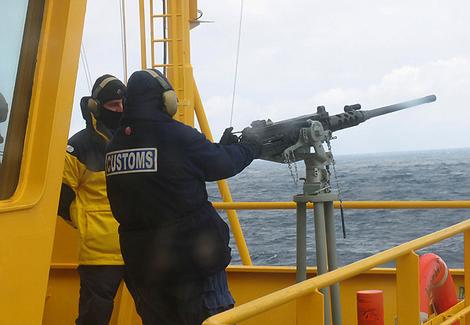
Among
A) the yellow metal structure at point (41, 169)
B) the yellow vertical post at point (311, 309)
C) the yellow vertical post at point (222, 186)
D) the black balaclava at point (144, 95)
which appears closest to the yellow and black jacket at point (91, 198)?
the black balaclava at point (144, 95)

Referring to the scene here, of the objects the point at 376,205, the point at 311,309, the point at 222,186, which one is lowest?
the point at 311,309

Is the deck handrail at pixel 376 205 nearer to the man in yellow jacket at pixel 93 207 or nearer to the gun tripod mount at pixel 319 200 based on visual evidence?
the gun tripod mount at pixel 319 200

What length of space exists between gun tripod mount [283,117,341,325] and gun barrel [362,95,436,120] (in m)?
0.42

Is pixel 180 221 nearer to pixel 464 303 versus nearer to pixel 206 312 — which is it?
pixel 206 312

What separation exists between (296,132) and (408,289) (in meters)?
0.97

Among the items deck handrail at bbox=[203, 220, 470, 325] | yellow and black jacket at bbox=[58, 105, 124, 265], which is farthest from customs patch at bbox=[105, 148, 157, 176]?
deck handrail at bbox=[203, 220, 470, 325]

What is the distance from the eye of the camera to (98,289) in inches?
144

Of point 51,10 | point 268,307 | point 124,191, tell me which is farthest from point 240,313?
point 124,191

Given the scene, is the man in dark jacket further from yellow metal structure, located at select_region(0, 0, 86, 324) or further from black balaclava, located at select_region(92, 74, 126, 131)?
yellow metal structure, located at select_region(0, 0, 86, 324)

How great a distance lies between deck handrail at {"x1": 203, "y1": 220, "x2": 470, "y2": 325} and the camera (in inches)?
69.6

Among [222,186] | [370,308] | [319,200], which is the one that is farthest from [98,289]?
[222,186]

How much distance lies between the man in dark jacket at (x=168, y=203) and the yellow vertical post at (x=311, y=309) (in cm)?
80

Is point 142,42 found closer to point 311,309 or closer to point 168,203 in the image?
point 168,203

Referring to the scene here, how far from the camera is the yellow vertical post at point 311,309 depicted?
85.5 inches
